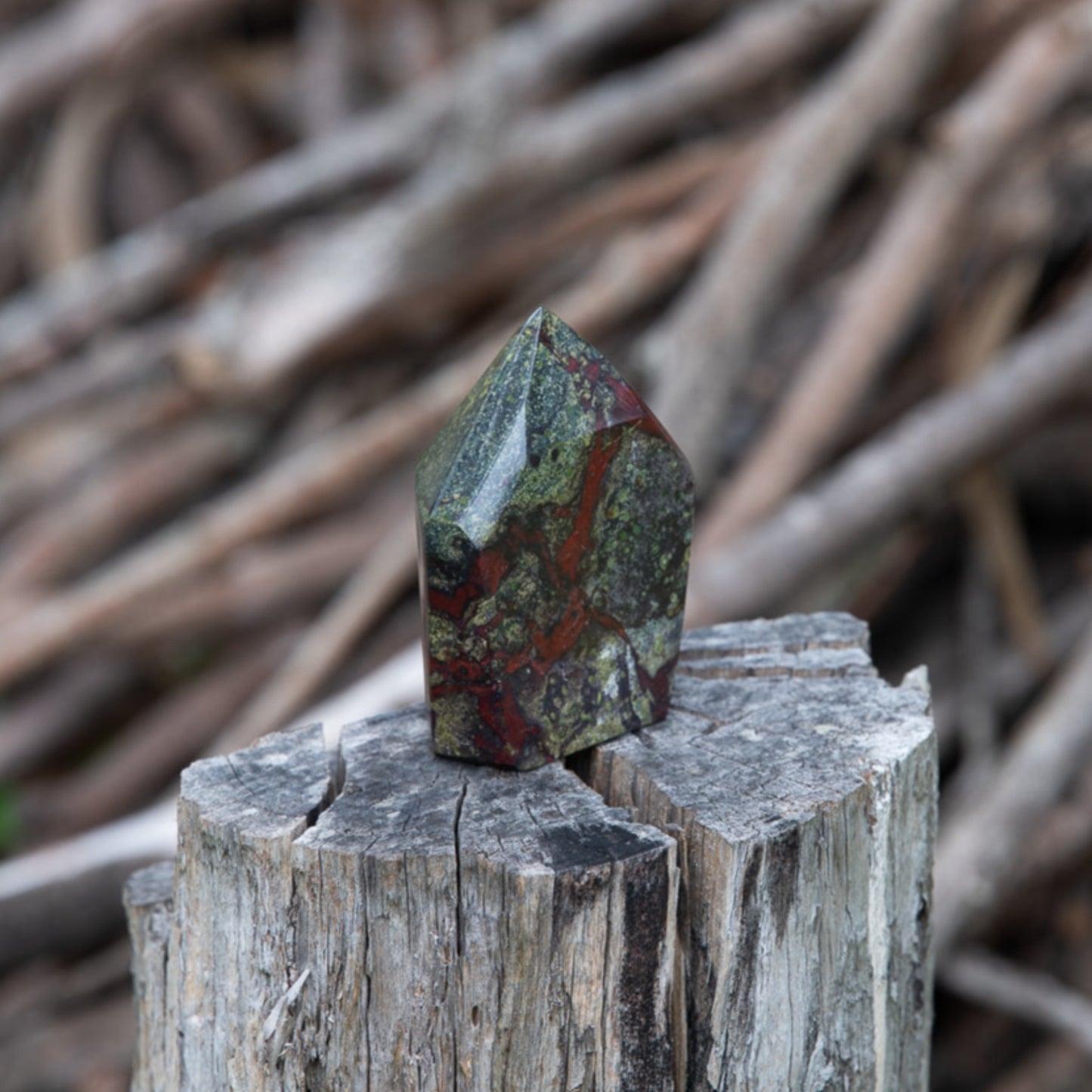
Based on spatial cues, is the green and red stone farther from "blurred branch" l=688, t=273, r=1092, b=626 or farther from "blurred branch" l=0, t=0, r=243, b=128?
"blurred branch" l=0, t=0, r=243, b=128

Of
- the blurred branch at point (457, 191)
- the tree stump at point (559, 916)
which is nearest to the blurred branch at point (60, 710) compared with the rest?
the blurred branch at point (457, 191)

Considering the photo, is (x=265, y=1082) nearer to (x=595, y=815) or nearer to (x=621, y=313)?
(x=595, y=815)

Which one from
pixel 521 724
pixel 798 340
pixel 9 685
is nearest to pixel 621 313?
pixel 798 340

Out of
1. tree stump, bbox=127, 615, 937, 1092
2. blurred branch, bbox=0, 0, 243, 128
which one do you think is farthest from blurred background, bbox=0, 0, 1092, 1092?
tree stump, bbox=127, 615, 937, 1092

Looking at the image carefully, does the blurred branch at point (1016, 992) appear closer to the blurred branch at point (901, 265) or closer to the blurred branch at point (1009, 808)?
the blurred branch at point (1009, 808)

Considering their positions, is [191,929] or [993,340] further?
[993,340]
